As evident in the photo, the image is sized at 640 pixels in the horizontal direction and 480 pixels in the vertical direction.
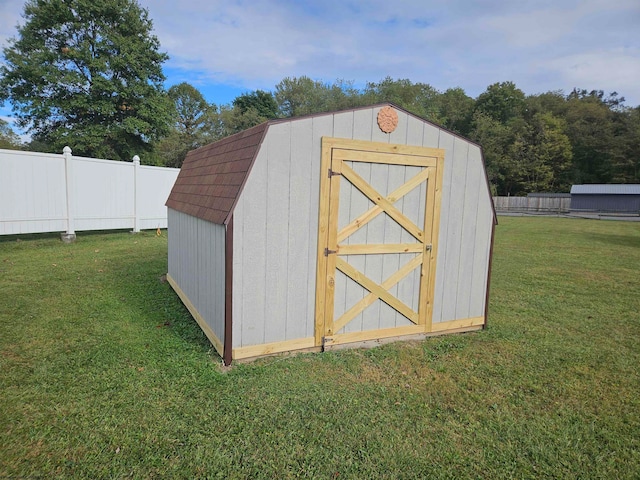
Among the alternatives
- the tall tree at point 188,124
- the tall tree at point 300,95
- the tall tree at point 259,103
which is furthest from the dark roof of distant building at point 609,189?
the tall tree at point 188,124

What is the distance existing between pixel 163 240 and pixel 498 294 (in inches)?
376

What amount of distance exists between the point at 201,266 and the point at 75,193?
8209 mm

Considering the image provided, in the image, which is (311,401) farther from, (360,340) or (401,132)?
(401,132)

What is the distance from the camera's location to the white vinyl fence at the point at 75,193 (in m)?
9.58

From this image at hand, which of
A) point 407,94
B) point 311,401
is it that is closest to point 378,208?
point 311,401

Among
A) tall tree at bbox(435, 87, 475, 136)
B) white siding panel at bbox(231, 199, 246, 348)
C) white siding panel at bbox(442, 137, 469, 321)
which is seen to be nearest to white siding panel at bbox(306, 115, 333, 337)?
white siding panel at bbox(231, 199, 246, 348)

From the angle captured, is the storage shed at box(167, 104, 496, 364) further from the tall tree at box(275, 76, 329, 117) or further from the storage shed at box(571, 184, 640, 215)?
the tall tree at box(275, 76, 329, 117)

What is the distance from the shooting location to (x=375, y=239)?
440 centimetres

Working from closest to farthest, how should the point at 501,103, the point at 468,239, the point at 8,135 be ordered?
the point at 468,239
the point at 8,135
the point at 501,103

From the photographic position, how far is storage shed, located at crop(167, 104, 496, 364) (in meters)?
3.84

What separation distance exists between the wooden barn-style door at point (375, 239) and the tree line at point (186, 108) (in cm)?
1983

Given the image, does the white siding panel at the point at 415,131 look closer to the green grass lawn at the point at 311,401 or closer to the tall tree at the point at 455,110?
the green grass lawn at the point at 311,401

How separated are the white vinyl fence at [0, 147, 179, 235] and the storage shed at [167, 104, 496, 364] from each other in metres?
7.24

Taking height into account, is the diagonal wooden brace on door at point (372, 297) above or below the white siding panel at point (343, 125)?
below
